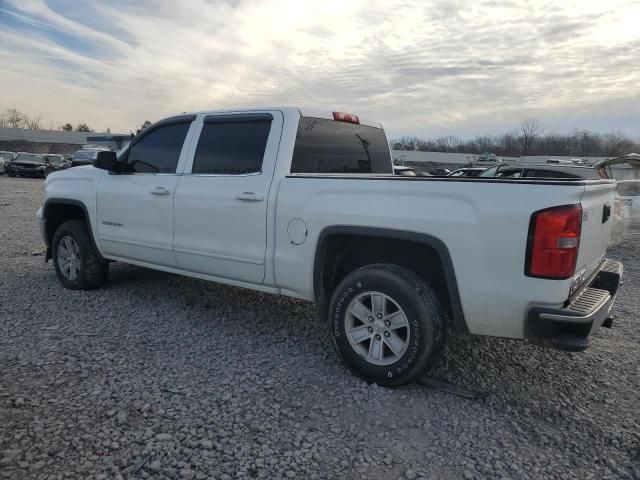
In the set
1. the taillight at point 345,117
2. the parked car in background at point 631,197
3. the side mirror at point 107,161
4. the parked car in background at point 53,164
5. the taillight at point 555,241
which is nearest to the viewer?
the taillight at point 555,241

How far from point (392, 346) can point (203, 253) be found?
75.0 inches

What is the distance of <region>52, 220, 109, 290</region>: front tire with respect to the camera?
5598mm

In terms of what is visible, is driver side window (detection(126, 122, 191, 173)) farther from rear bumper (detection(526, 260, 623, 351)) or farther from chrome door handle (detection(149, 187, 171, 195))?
rear bumper (detection(526, 260, 623, 351))

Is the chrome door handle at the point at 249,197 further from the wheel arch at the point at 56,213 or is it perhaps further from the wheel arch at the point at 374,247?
the wheel arch at the point at 56,213

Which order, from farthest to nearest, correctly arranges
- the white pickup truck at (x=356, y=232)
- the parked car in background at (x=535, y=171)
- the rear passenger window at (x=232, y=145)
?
the parked car in background at (x=535, y=171) < the rear passenger window at (x=232, y=145) < the white pickup truck at (x=356, y=232)

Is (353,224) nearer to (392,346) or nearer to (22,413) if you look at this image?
(392,346)

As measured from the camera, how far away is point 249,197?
4.06 meters

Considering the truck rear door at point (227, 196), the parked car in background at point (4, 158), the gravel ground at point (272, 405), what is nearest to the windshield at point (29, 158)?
the parked car in background at point (4, 158)

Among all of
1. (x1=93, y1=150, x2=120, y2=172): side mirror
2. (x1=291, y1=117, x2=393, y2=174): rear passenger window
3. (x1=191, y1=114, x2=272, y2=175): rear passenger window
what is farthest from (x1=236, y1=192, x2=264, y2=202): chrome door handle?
(x1=93, y1=150, x2=120, y2=172): side mirror

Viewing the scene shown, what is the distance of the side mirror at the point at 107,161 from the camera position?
16.7ft

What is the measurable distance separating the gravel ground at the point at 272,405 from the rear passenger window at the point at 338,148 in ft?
4.99

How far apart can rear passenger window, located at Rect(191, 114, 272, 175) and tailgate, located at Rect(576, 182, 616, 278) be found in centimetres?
241

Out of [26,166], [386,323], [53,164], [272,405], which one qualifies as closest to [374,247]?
[386,323]

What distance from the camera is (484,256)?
304 centimetres
